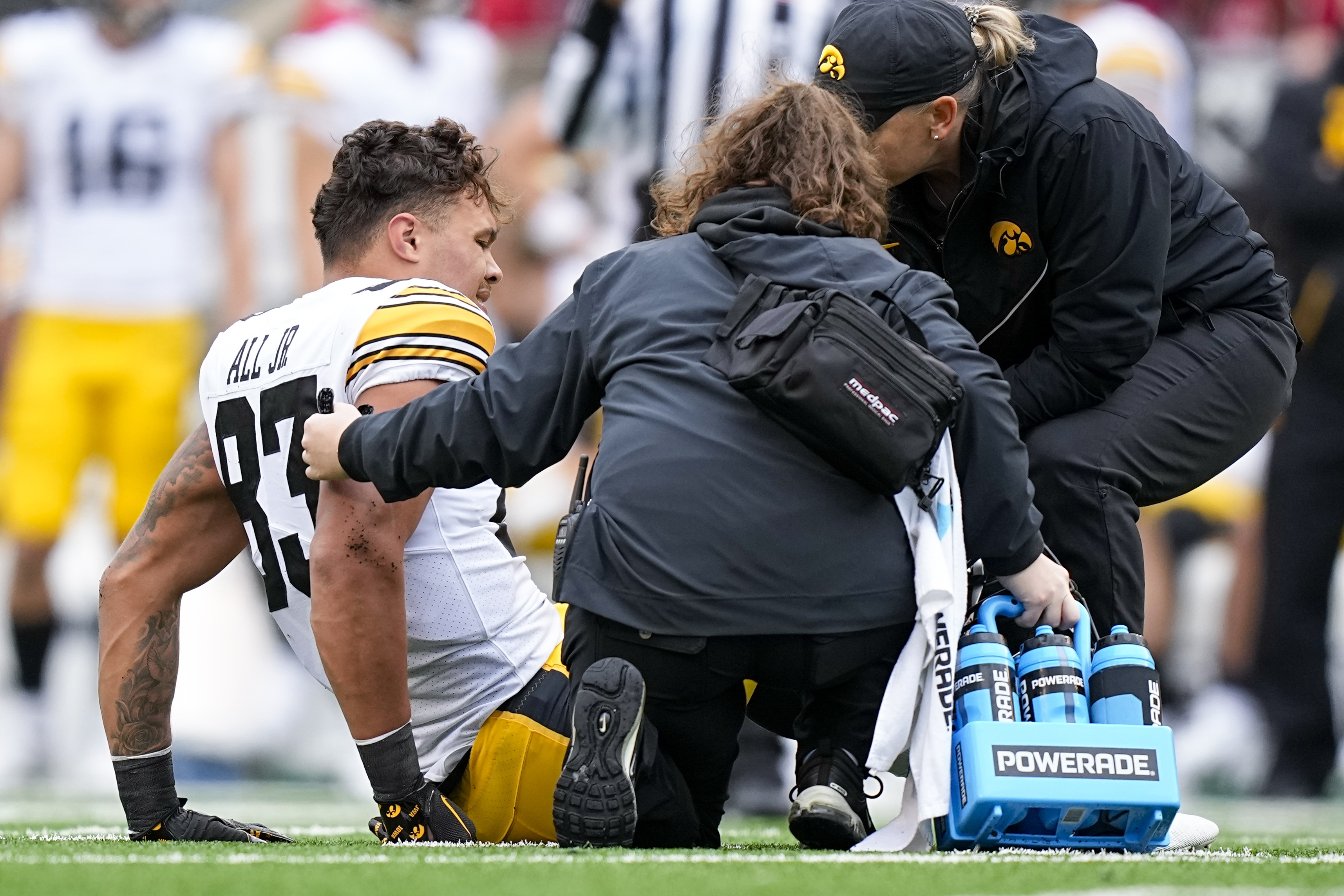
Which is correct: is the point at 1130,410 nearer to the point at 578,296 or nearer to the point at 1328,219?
the point at 578,296

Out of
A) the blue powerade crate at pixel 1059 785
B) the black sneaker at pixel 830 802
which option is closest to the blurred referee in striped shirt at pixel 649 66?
the black sneaker at pixel 830 802

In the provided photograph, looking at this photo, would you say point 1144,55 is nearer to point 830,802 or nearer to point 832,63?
point 832,63

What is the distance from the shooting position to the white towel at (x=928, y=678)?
109 inches

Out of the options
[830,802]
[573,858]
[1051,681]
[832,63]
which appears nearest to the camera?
[573,858]

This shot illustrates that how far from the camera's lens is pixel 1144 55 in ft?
23.9

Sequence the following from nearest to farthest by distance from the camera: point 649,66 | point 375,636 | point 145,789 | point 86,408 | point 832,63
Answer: point 375,636 < point 145,789 < point 832,63 < point 649,66 < point 86,408

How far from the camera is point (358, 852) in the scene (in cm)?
277

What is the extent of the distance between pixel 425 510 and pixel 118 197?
185 inches

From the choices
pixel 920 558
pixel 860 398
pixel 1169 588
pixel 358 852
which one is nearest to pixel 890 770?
pixel 920 558

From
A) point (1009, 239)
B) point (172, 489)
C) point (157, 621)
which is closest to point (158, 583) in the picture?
point (157, 621)

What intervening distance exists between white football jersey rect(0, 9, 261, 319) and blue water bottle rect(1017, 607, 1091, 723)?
5165 millimetres

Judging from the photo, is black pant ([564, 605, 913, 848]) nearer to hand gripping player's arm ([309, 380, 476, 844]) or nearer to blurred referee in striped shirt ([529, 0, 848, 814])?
hand gripping player's arm ([309, 380, 476, 844])

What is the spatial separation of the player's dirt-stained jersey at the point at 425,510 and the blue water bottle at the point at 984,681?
2.73ft

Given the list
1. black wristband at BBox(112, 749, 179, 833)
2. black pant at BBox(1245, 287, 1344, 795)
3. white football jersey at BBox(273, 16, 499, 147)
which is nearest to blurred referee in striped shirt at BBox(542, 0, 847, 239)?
white football jersey at BBox(273, 16, 499, 147)
